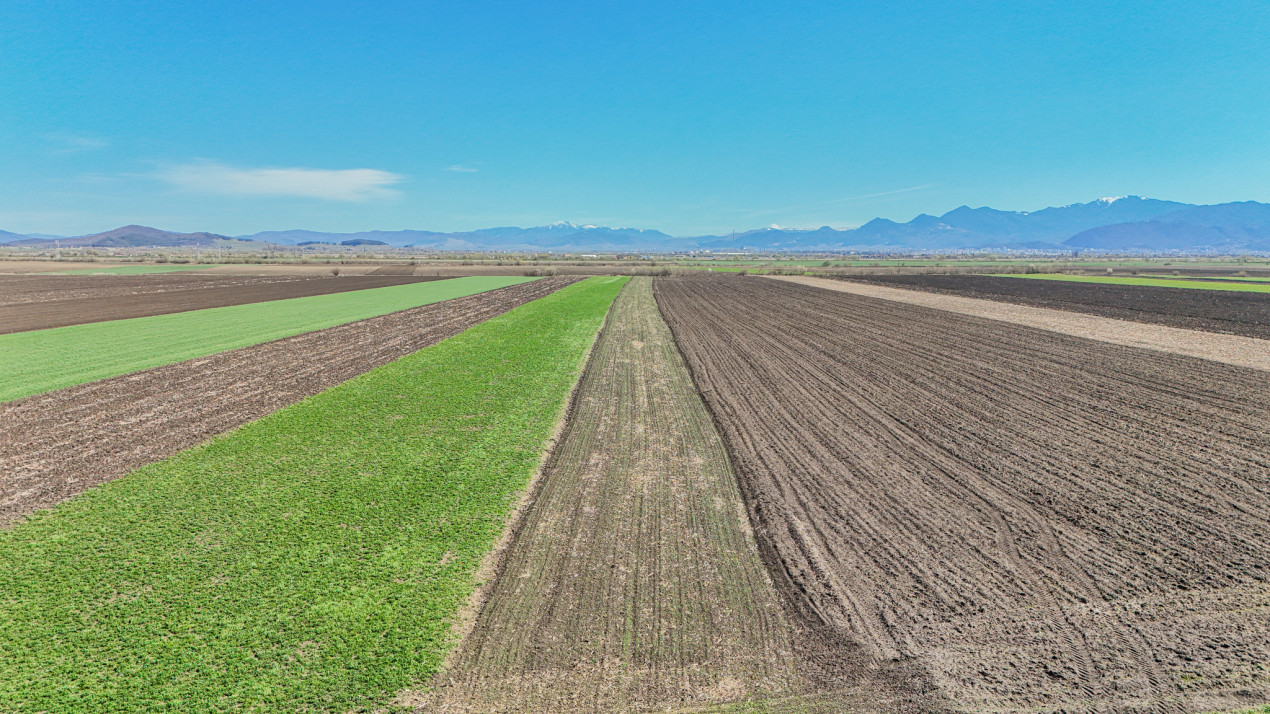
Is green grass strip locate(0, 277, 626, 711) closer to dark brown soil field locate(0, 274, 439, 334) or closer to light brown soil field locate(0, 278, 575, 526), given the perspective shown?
light brown soil field locate(0, 278, 575, 526)

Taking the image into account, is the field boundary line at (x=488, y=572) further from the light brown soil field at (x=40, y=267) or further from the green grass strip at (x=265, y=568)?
the light brown soil field at (x=40, y=267)

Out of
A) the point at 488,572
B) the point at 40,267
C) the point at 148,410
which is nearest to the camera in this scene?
the point at 488,572

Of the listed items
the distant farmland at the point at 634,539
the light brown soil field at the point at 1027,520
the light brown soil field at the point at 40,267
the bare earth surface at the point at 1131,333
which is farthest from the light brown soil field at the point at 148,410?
the light brown soil field at the point at 40,267

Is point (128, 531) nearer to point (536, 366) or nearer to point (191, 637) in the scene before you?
point (191, 637)

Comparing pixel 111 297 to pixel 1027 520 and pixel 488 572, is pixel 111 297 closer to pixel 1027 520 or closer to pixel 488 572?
pixel 488 572

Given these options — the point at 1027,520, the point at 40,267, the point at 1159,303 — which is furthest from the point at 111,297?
A: the point at 1159,303

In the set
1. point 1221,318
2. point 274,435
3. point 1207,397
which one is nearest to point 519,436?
point 274,435
